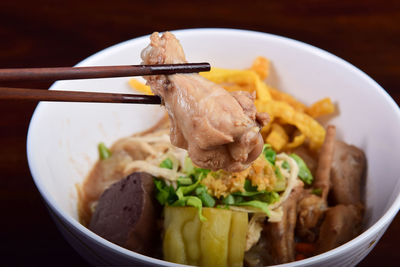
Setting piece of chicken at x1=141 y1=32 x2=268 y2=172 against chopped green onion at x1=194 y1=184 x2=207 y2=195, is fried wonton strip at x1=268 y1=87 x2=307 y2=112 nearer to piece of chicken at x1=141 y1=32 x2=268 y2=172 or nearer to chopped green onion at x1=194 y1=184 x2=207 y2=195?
chopped green onion at x1=194 y1=184 x2=207 y2=195

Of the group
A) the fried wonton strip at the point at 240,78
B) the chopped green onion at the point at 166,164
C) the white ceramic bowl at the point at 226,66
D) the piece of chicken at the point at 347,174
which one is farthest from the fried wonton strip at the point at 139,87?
the piece of chicken at the point at 347,174

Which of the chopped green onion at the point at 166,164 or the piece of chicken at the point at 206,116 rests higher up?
the piece of chicken at the point at 206,116

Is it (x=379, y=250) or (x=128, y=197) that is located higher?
(x=128, y=197)

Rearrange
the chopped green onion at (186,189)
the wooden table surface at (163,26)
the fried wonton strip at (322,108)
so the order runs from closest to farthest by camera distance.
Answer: the chopped green onion at (186,189)
the fried wonton strip at (322,108)
the wooden table surface at (163,26)

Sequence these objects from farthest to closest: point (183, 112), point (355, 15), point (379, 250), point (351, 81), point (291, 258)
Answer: point (355, 15) → point (351, 81) → point (379, 250) → point (291, 258) → point (183, 112)

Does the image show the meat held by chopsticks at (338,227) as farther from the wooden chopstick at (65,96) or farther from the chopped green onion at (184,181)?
the wooden chopstick at (65,96)

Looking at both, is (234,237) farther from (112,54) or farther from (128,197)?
(112,54)

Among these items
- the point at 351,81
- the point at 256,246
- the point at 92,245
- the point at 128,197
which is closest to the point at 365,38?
the point at 351,81
